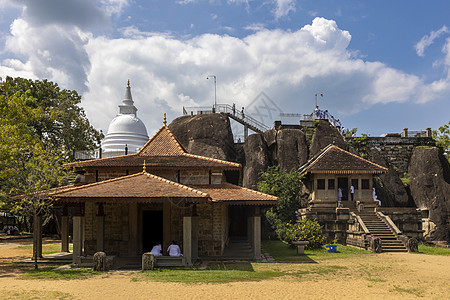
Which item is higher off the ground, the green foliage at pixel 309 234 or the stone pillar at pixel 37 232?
the stone pillar at pixel 37 232

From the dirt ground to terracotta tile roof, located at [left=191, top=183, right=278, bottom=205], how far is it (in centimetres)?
313

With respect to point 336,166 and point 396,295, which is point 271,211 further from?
point 396,295

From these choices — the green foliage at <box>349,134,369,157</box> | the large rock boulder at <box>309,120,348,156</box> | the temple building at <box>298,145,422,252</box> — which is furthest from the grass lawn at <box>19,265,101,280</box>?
the green foliage at <box>349,134,369,157</box>

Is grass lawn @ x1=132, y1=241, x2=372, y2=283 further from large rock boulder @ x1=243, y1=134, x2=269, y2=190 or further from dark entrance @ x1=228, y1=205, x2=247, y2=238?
large rock boulder @ x1=243, y1=134, x2=269, y2=190

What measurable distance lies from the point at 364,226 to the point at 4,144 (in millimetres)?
20112

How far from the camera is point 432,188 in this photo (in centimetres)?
3553

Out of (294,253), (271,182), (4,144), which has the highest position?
(4,144)

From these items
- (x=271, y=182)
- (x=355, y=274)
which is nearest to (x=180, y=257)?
(x=355, y=274)

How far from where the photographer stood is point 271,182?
3180 cm

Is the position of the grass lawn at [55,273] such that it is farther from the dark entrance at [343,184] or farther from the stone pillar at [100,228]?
the dark entrance at [343,184]

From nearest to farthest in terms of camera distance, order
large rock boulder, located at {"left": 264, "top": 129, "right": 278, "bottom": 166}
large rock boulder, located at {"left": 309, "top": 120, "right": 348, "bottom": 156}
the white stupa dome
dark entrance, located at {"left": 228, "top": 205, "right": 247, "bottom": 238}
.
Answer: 1. dark entrance, located at {"left": 228, "top": 205, "right": 247, "bottom": 238}
2. large rock boulder, located at {"left": 309, "top": 120, "right": 348, "bottom": 156}
3. large rock boulder, located at {"left": 264, "top": 129, "right": 278, "bottom": 166}
4. the white stupa dome

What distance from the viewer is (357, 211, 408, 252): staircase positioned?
2188 centimetres

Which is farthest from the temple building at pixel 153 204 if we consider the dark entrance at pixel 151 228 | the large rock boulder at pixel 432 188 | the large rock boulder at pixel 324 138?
the large rock boulder at pixel 432 188

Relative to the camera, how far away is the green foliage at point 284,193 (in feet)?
99.3
